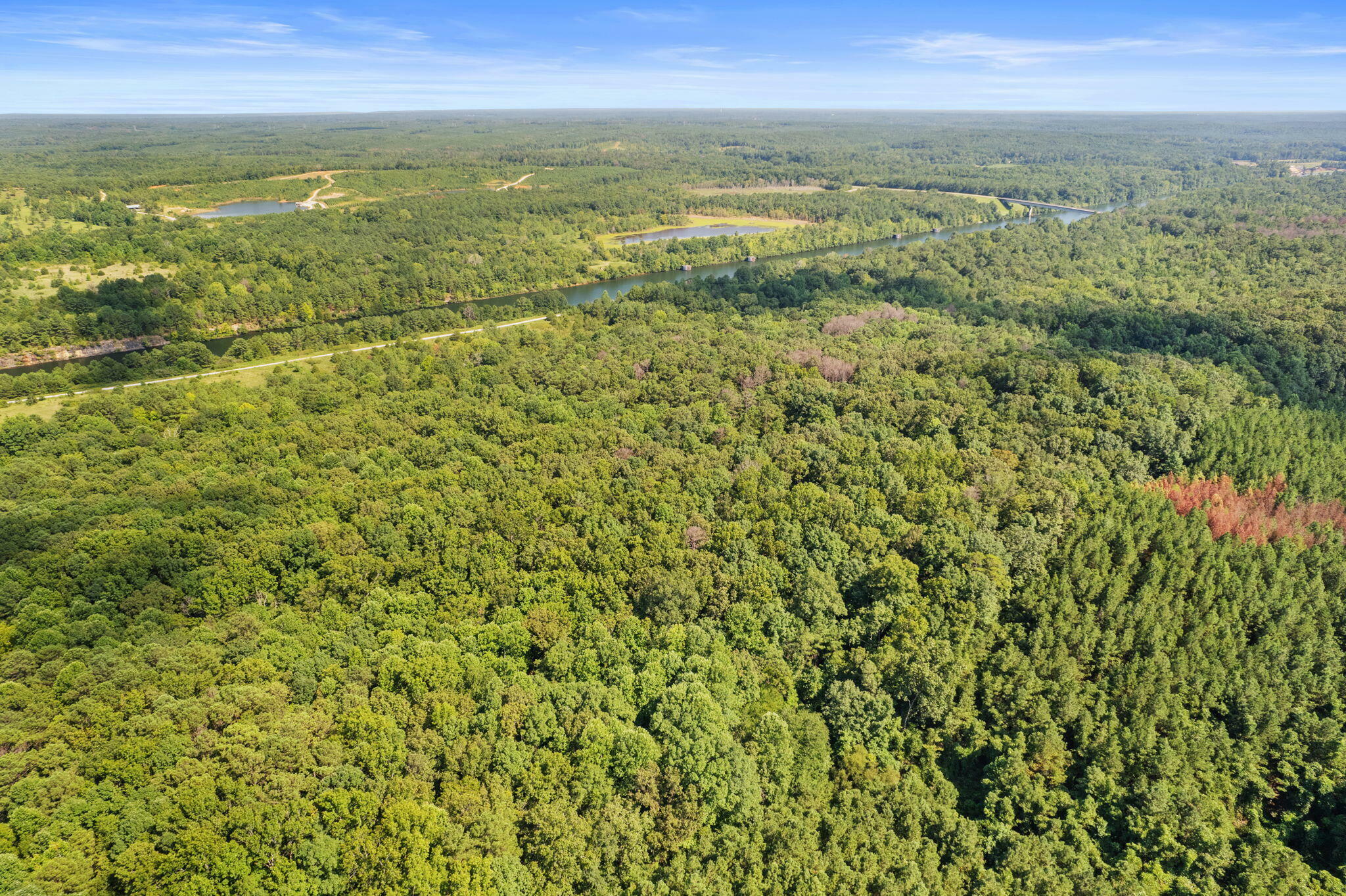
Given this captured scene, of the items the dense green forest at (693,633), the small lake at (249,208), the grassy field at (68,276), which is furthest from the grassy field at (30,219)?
the dense green forest at (693,633)

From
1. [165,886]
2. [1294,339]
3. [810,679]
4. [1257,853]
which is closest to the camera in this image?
[165,886]

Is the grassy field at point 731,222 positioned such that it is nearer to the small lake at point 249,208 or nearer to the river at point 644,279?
the river at point 644,279

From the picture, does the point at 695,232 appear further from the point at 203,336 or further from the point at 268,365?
the point at 268,365

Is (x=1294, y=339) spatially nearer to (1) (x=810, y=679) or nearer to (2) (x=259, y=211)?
(1) (x=810, y=679)

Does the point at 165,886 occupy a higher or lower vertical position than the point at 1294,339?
lower

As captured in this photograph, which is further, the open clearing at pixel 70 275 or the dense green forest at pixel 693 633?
the open clearing at pixel 70 275

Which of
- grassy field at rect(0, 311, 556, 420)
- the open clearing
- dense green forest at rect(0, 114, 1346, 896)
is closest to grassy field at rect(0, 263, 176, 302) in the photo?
the open clearing

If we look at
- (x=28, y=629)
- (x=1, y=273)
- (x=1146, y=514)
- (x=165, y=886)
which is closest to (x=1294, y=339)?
(x=1146, y=514)
